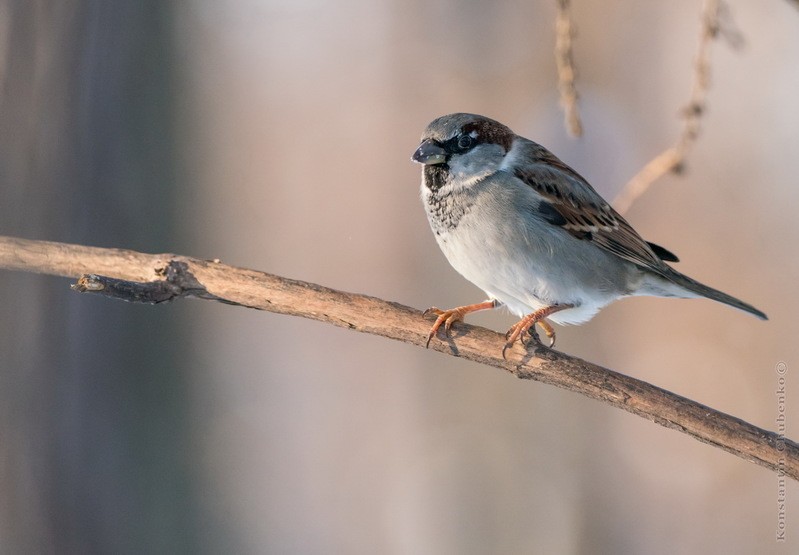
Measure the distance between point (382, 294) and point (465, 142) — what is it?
261cm

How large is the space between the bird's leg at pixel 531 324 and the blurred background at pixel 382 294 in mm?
752

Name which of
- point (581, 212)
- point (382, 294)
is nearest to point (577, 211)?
point (581, 212)

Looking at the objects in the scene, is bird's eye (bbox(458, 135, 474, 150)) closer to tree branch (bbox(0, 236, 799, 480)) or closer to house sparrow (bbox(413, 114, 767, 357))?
house sparrow (bbox(413, 114, 767, 357))

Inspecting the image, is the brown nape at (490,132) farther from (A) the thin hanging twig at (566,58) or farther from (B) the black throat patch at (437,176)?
(A) the thin hanging twig at (566,58)

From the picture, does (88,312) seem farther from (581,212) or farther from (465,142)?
(581,212)

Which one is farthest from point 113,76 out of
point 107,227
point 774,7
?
point 774,7

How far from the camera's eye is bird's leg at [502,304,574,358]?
6.32 ft

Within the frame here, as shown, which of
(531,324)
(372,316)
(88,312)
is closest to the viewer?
(372,316)

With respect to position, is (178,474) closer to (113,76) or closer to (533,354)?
(113,76)

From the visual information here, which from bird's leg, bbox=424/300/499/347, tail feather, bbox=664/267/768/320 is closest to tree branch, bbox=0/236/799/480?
bird's leg, bbox=424/300/499/347

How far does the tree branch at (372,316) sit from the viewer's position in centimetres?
172

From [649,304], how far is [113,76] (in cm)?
308

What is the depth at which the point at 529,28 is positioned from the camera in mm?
4512

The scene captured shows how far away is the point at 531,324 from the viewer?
7.04ft
